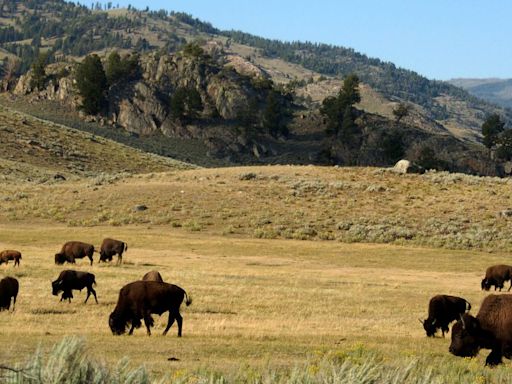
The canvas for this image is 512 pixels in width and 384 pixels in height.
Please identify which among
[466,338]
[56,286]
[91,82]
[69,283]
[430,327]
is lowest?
[430,327]

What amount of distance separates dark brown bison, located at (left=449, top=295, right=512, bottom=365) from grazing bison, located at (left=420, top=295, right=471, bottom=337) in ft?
18.1

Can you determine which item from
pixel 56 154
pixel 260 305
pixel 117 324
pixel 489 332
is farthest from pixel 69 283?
pixel 56 154

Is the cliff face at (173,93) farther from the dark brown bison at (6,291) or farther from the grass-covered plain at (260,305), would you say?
the dark brown bison at (6,291)

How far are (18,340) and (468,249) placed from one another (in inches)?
1655

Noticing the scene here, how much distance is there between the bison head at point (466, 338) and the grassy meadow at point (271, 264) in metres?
0.80

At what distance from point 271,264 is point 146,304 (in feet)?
82.6

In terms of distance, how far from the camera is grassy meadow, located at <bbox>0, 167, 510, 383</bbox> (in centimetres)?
1452

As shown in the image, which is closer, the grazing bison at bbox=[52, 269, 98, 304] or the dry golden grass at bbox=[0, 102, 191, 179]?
the grazing bison at bbox=[52, 269, 98, 304]

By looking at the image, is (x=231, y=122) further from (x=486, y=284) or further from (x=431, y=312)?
(x=431, y=312)

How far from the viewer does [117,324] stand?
1822 centimetres

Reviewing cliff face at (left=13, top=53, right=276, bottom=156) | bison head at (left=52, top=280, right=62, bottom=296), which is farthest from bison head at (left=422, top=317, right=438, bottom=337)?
cliff face at (left=13, top=53, right=276, bottom=156)

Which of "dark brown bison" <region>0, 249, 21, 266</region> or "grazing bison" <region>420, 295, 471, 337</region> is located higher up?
"grazing bison" <region>420, 295, 471, 337</region>

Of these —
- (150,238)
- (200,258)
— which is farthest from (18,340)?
(150,238)

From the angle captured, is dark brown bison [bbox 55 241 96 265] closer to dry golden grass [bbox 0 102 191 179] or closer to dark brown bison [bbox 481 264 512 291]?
dark brown bison [bbox 481 264 512 291]
